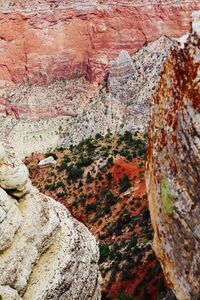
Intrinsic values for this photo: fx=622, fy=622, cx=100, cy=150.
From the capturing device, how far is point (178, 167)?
40.8 feet

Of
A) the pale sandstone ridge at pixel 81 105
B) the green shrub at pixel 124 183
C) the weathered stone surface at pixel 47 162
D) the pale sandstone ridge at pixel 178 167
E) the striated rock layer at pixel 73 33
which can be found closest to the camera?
the pale sandstone ridge at pixel 178 167

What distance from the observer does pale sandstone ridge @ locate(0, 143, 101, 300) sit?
19.6 metres

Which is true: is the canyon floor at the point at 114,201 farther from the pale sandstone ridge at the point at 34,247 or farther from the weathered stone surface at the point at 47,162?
the pale sandstone ridge at the point at 34,247

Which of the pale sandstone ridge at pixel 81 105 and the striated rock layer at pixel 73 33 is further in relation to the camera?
the striated rock layer at pixel 73 33


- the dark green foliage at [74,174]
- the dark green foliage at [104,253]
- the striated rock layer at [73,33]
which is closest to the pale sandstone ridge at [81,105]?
the striated rock layer at [73,33]

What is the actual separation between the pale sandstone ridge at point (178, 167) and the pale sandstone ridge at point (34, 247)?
7160 millimetres

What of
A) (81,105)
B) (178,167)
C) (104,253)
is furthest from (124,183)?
(178,167)

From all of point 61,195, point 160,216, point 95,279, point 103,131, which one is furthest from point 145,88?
point 160,216

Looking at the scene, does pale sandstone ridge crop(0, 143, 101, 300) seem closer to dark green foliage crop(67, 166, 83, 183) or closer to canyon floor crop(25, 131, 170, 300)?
canyon floor crop(25, 131, 170, 300)

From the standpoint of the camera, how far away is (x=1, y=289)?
1866cm

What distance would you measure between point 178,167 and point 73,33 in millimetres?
87970

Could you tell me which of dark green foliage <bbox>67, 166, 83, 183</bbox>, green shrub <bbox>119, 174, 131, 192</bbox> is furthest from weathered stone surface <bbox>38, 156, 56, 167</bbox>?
green shrub <bbox>119, 174, 131, 192</bbox>

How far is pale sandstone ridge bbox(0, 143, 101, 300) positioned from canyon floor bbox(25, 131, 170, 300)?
290 inches

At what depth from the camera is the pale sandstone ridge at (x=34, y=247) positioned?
770 inches
